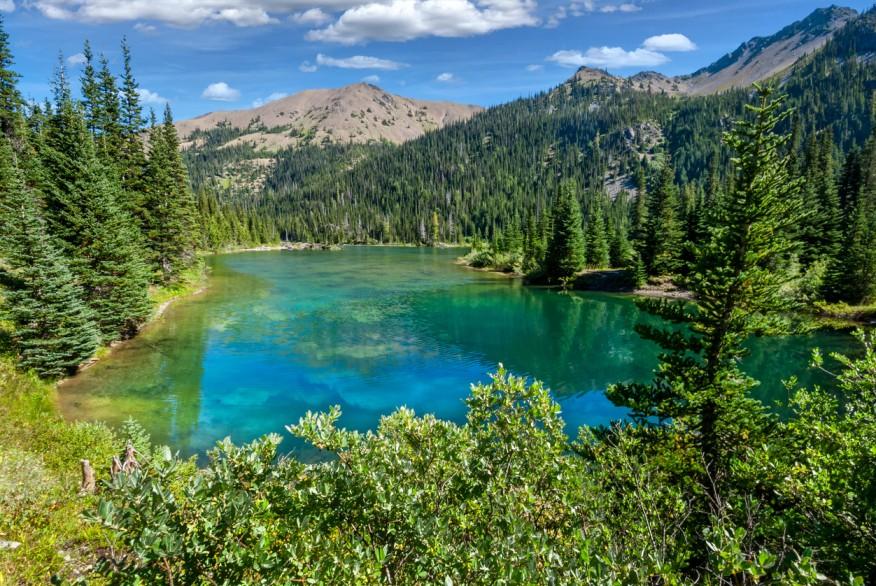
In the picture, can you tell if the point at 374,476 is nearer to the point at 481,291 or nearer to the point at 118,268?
the point at 118,268

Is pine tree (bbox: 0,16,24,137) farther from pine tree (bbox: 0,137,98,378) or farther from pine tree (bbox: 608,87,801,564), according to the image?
pine tree (bbox: 608,87,801,564)

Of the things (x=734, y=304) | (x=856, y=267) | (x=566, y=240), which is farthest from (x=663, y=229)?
(x=734, y=304)

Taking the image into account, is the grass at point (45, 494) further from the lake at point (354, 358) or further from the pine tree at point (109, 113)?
the pine tree at point (109, 113)

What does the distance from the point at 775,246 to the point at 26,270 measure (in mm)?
38033

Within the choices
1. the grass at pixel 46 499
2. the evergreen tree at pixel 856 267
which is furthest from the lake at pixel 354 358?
the evergreen tree at pixel 856 267

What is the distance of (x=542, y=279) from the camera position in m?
89.8

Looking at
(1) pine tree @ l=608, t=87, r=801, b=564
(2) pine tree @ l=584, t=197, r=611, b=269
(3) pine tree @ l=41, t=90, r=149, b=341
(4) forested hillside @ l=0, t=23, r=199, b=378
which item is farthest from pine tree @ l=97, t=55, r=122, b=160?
(2) pine tree @ l=584, t=197, r=611, b=269

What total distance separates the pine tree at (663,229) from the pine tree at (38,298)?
74424mm

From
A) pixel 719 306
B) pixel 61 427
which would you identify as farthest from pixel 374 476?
pixel 61 427

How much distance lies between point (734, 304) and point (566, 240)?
219 ft

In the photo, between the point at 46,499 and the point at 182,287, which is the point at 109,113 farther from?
the point at 46,499

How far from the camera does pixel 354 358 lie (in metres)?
40.5

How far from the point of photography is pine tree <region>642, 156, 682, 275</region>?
74.4 meters

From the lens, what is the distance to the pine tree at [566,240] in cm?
8100
